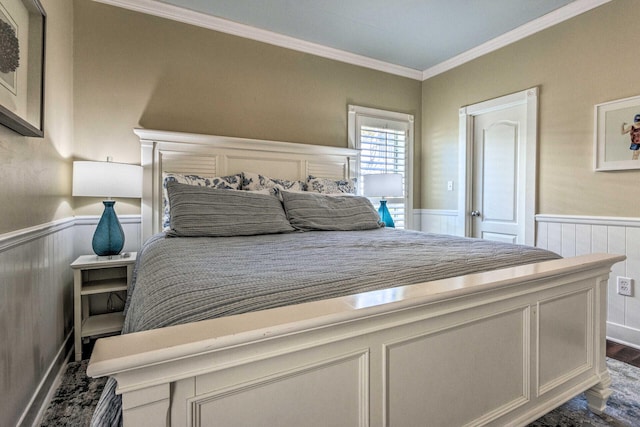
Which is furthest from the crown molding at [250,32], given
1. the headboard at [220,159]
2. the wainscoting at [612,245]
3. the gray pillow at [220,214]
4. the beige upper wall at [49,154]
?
the wainscoting at [612,245]

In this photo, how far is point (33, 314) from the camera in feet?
5.10

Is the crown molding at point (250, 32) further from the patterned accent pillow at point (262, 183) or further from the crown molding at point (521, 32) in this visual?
the patterned accent pillow at point (262, 183)

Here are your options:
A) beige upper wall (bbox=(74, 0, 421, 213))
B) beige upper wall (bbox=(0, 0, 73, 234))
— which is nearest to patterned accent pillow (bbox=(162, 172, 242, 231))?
beige upper wall (bbox=(74, 0, 421, 213))

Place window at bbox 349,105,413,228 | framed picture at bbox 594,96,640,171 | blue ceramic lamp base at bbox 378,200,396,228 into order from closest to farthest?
1. framed picture at bbox 594,96,640,171
2. blue ceramic lamp base at bbox 378,200,396,228
3. window at bbox 349,105,413,228

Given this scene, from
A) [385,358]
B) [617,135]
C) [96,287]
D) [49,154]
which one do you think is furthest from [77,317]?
[617,135]

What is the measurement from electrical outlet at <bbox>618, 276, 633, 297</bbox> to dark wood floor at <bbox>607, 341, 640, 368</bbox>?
0.37 meters

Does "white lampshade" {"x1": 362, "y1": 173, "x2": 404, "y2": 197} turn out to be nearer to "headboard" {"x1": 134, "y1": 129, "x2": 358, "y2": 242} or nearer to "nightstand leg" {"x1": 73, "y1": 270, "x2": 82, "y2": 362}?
"headboard" {"x1": 134, "y1": 129, "x2": 358, "y2": 242}

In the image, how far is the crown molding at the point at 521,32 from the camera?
2598 mm

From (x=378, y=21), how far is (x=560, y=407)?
298 cm

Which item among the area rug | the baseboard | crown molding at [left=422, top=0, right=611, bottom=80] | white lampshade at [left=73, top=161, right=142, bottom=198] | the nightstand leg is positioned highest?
crown molding at [left=422, top=0, right=611, bottom=80]

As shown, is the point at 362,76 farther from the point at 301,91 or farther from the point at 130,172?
the point at 130,172

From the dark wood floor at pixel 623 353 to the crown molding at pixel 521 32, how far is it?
2489 millimetres

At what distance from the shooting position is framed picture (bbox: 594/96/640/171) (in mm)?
2330

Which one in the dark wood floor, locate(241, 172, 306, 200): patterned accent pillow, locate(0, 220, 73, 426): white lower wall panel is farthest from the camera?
locate(241, 172, 306, 200): patterned accent pillow
